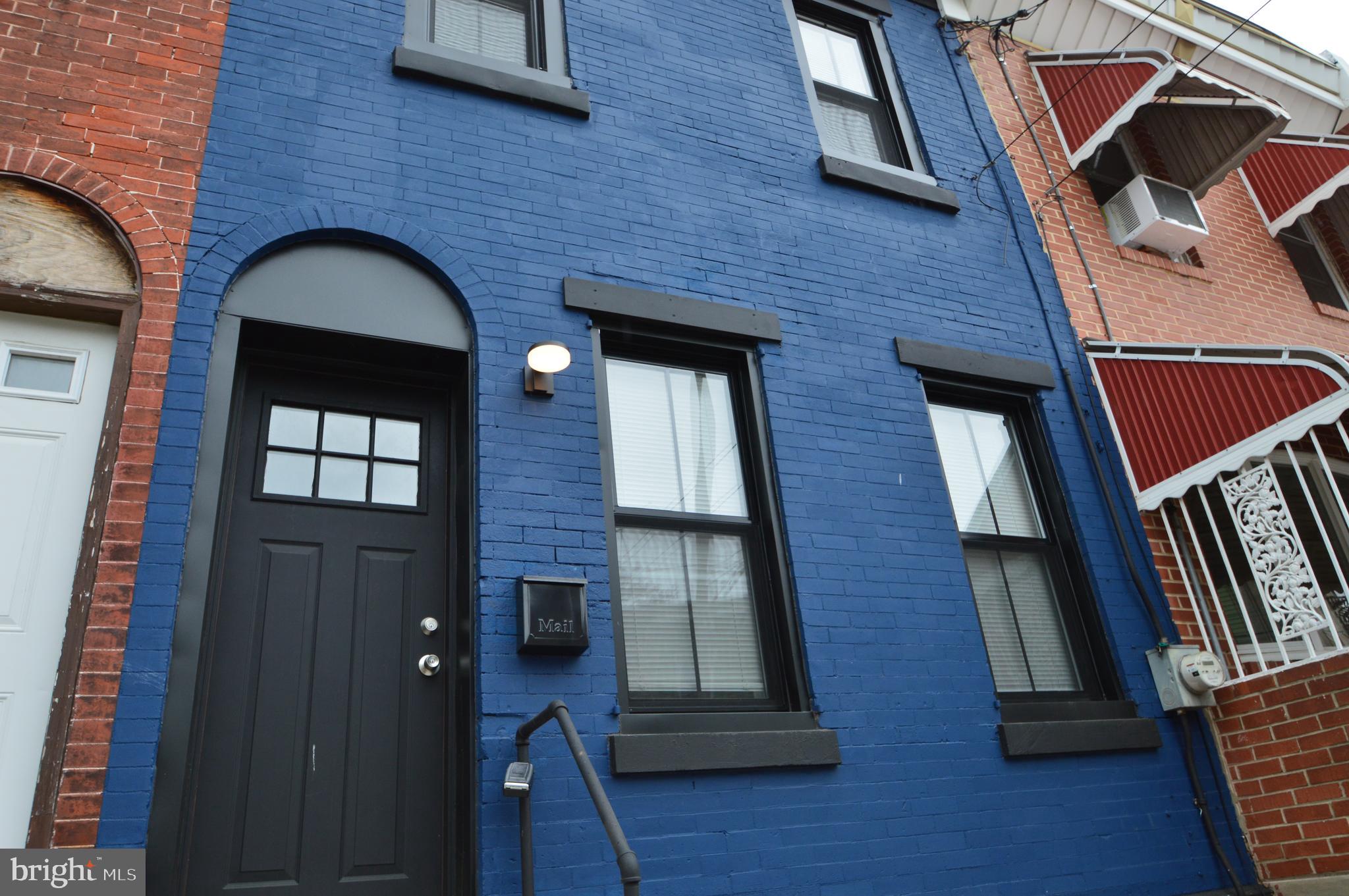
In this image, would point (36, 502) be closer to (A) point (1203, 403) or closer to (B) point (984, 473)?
(B) point (984, 473)

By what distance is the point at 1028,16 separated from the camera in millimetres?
7414

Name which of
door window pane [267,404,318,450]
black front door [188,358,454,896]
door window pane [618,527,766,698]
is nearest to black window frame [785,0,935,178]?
door window pane [618,527,766,698]

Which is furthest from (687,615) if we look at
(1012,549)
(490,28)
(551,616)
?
(490,28)

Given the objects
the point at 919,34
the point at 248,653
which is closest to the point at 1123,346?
the point at 919,34

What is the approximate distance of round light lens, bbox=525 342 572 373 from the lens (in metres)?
3.91

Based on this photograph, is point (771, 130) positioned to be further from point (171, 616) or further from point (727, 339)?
point (171, 616)

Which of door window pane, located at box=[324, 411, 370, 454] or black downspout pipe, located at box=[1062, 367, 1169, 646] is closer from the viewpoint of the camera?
door window pane, located at box=[324, 411, 370, 454]

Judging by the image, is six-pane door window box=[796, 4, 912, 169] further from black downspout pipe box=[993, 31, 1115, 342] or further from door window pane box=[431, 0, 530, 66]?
door window pane box=[431, 0, 530, 66]

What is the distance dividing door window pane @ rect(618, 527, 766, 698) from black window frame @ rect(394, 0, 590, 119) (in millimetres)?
2459

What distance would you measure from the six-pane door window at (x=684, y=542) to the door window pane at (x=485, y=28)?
2.09 meters

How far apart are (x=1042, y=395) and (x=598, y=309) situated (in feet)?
9.55

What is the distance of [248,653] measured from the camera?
356cm

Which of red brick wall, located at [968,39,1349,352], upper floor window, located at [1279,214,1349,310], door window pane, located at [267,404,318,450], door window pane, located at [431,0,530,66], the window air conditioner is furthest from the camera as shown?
upper floor window, located at [1279,214,1349,310]

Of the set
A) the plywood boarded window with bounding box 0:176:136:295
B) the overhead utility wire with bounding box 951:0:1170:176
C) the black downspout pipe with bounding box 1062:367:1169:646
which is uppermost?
the overhead utility wire with bounding box 951:0:1170:176
